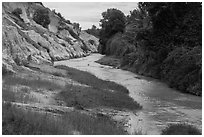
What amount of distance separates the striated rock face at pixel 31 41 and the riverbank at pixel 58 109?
247 inches

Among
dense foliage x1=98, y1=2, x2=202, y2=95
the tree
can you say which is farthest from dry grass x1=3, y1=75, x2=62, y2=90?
the tree

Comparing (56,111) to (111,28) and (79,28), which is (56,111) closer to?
(111,28)

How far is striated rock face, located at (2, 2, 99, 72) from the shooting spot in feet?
118

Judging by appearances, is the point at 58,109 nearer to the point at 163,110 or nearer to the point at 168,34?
the point at 163,110

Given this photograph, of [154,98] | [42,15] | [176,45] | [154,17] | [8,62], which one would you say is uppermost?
[42,15]

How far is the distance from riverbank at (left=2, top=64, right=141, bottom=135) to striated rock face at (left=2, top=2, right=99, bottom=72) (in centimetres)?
628

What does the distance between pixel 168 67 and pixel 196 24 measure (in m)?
6.75

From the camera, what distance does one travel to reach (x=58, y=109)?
1670cm

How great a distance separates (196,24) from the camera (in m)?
44.1

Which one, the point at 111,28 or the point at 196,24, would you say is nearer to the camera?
the point at 196,24

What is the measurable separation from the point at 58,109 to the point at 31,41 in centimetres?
4758

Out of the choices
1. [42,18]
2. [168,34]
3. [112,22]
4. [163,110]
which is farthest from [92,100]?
[42,18]

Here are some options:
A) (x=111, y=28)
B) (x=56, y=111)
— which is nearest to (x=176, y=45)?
(x=56, y=111)

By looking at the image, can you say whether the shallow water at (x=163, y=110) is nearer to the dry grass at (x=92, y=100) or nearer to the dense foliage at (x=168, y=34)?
the dry grass at (x=92, y=100)
